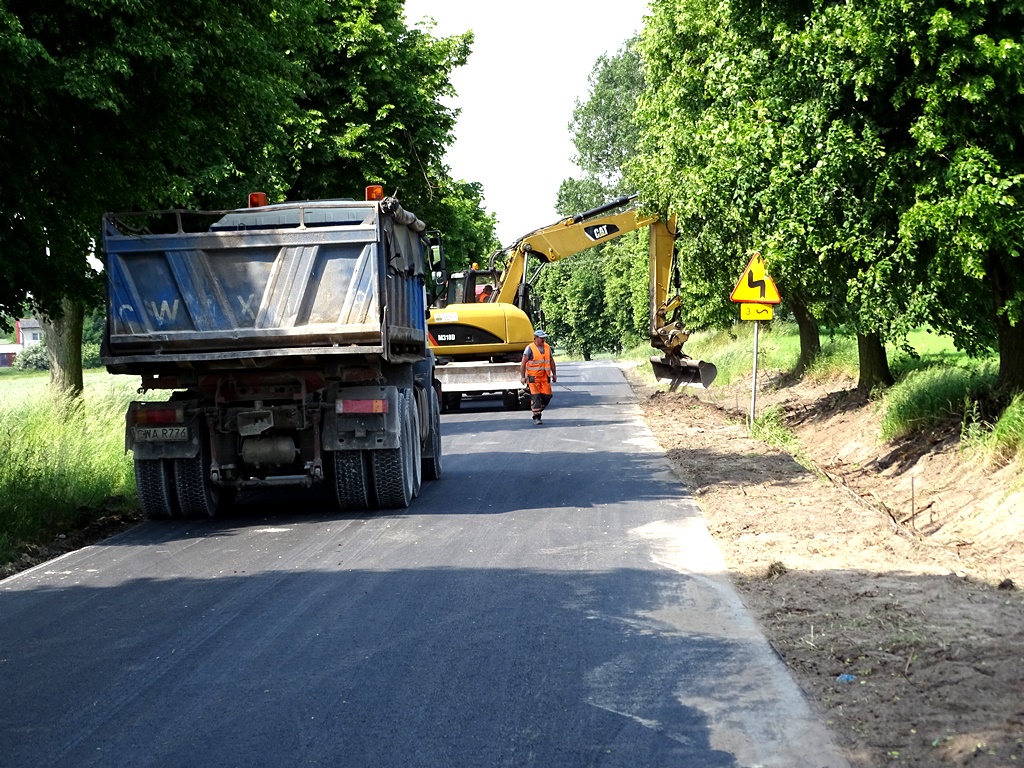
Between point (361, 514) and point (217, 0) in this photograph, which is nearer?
point (217, 0)

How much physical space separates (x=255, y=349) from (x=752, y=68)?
648 cm

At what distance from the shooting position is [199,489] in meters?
12.2

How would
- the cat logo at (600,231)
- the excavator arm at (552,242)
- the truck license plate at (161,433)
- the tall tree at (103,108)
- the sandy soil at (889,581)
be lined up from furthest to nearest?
the excavator arm at (552,242) < the cat logo at (600,231) < the truck license plate at (161,433) < the tall tree at (103,108) < the sandy soil at (889,581)

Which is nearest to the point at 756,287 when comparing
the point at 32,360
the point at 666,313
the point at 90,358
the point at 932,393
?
the point at 932,393

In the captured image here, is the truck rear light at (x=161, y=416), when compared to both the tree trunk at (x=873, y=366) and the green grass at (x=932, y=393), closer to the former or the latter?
the green grass at (x=932, y=393)

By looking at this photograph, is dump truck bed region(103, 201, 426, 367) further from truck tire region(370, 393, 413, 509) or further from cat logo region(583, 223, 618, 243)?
cat logo region(583, 223, 618, 243)

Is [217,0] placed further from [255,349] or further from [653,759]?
[653,759]

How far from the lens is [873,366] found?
20.0 metres

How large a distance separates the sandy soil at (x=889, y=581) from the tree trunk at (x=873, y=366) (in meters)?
2.73

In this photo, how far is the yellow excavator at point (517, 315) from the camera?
25.4 m

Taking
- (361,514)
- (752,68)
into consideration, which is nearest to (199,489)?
(361,514)

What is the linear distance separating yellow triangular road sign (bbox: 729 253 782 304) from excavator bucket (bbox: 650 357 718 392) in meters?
6.45

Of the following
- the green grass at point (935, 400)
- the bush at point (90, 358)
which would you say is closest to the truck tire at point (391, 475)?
the green grass at point (935, 400)

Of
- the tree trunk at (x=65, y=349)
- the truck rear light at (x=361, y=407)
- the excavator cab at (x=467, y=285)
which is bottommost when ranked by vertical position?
the truck rear light at (x=361, y=407)
